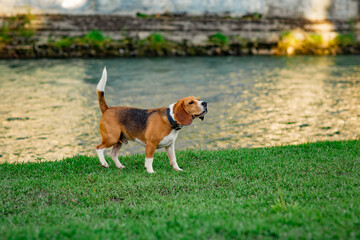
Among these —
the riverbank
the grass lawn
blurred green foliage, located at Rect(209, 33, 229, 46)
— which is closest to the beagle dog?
the grass lawn

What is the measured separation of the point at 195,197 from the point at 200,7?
18.5 meters

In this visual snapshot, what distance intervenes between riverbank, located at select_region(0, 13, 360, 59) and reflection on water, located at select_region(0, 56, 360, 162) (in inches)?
45.7

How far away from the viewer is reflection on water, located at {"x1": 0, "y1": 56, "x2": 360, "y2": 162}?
745 cm

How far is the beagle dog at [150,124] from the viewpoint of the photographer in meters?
4.78

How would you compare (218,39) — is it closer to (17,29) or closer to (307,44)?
(307,44)

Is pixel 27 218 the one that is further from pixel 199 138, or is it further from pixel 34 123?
pixel 34 123

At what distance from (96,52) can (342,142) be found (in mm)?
14112

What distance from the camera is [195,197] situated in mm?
4172

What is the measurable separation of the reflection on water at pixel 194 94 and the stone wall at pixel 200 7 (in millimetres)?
3681

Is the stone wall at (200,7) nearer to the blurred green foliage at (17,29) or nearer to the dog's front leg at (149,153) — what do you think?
the blurred green foliage at (17,29)

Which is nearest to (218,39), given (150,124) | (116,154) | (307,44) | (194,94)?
(307,44)

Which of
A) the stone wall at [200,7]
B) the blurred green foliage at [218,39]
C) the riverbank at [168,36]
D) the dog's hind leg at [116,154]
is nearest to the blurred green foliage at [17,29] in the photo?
the riverbank at [168,36]

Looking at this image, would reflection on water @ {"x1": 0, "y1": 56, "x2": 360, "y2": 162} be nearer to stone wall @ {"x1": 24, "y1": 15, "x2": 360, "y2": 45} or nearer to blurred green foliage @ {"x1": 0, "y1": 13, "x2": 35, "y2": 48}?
blurred green foliage @ {"x1": 0, "y1": 13, "x2": 35, "y2": 48}

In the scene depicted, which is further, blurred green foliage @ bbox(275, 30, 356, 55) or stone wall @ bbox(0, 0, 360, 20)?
blurred green foliage @ bbox(275, 30, 356, 55)
